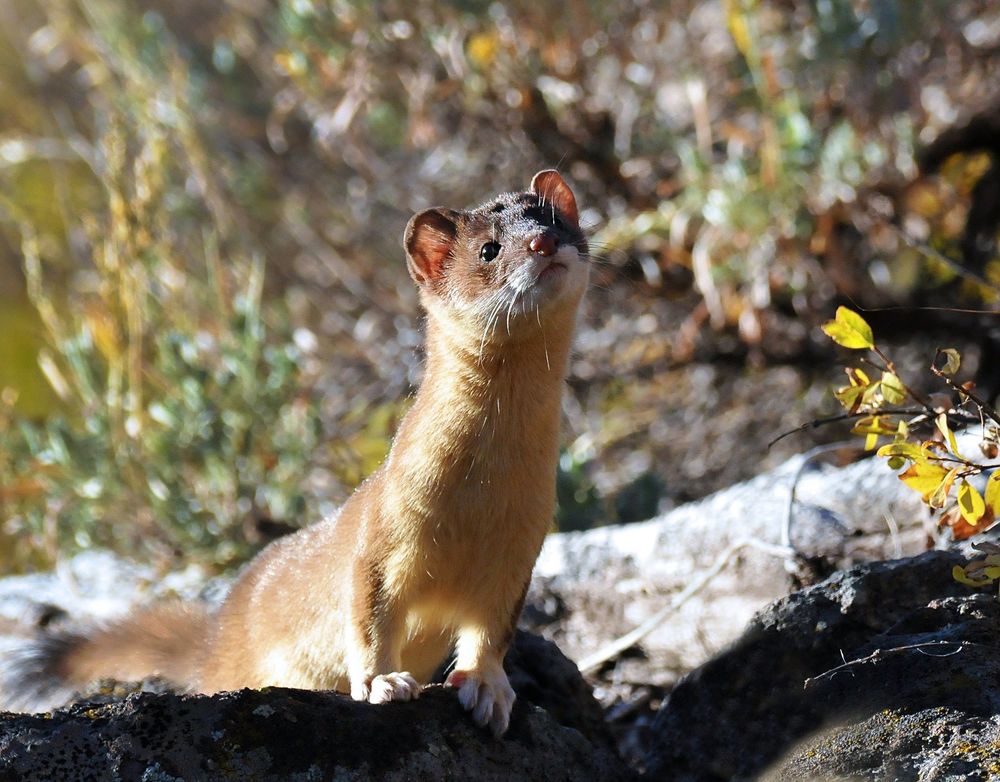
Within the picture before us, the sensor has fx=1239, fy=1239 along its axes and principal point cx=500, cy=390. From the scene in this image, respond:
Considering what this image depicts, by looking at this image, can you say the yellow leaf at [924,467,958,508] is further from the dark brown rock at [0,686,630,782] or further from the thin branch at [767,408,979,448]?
the dark brown rock at [0,686,630,782]

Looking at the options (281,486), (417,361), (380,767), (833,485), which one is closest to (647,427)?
(417,361)

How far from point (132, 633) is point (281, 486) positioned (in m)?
1.54

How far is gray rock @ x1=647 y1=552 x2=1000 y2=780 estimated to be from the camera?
2219mm

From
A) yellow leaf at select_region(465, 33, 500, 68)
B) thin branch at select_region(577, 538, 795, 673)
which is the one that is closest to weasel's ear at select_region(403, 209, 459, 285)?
thin branch at select_region(577, 538, 795, 673)

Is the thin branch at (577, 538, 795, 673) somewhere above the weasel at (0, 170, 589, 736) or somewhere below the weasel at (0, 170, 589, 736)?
below

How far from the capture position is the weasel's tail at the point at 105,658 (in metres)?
3.55

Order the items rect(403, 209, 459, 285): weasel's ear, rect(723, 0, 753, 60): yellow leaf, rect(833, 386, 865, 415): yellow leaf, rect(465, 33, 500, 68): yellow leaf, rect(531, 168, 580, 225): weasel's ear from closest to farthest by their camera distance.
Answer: rect(833, 386, 865, 415): yellow leaf, rect(403, 209, 459, 285): weasel's ear, rect(531, 168, 580, 225): weasel's ear, rect(723, 0, 753, 60): yellow leaf, rect(465, 33, 500, 68): yellow leaf

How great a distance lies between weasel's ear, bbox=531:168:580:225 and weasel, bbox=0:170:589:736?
0.07 m

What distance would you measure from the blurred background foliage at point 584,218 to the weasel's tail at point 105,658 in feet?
4.24

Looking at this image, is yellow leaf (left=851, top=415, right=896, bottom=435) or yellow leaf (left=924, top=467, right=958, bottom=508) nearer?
yellow leaf (left=924, top=467, right=958, bottom=508)

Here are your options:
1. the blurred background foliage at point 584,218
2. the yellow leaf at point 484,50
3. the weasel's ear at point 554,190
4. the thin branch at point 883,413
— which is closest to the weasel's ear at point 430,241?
the weasel's ear at point 554,190

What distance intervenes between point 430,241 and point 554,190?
0.38m

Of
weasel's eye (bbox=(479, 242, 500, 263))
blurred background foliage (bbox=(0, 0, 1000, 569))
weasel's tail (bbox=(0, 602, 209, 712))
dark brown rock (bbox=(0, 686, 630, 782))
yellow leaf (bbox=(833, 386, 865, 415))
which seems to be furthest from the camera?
blurred background foliage (bbox=(0, 0, 1000, 569))

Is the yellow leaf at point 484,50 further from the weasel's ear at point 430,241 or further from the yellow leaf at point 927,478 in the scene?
the yellow leaf at point 927,478
